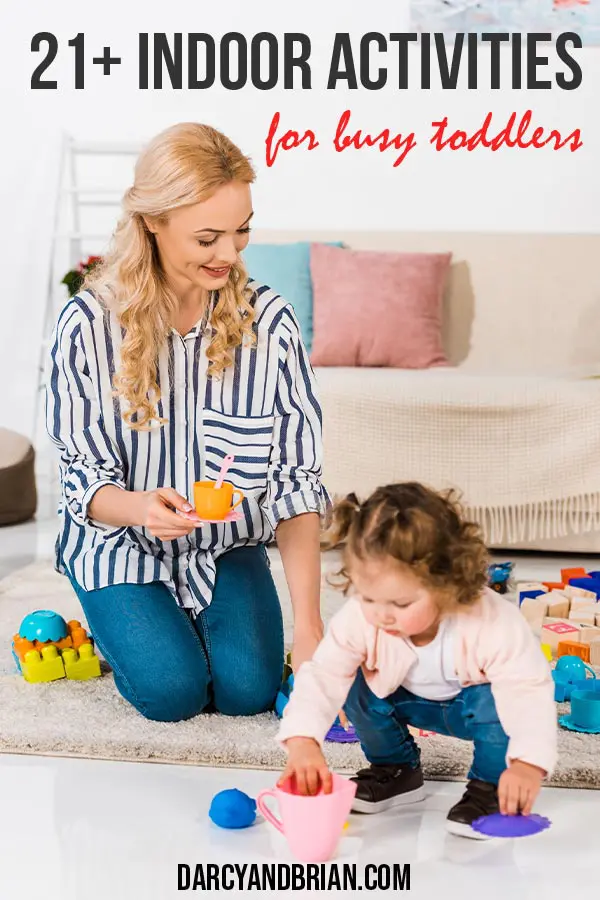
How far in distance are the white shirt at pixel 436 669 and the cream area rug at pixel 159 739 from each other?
23 centimetres

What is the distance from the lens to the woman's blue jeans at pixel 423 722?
4.56 ft

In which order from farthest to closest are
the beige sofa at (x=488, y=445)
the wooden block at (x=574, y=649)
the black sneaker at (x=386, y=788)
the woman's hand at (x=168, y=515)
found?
the beige sofa at (x=488, y=445) → the wooden block at (x=574, y=649) → the woman's hand at (x=168, y=515) → the black sneaker at (x=386, y=788)

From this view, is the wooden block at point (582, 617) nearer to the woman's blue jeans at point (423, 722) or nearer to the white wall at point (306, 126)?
the woman's blue jeans at point (423, 722)

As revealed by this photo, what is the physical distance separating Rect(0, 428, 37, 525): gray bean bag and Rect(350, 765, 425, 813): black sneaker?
1.83 m

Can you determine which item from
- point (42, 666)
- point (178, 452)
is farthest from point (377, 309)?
point (42, 666)

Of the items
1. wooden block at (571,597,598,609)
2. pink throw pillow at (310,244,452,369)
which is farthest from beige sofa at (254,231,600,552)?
wooden block at (571,597,598,609)

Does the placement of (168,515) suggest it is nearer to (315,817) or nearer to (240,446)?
(240,446)

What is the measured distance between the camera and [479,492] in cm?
282

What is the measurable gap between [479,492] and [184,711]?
1.25 m

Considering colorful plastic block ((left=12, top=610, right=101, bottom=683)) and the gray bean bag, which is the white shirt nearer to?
colorful plastic block ((left=12, top=610, right=101, bottom=683))

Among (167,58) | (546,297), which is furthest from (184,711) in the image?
(167,58)

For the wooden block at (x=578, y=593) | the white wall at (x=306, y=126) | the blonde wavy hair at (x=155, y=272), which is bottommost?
the wooden block at (x=578, y=593)

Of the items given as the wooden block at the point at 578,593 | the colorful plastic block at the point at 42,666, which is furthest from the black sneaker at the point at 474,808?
the wooden block at the point at 578,593

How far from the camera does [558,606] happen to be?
2256mm
